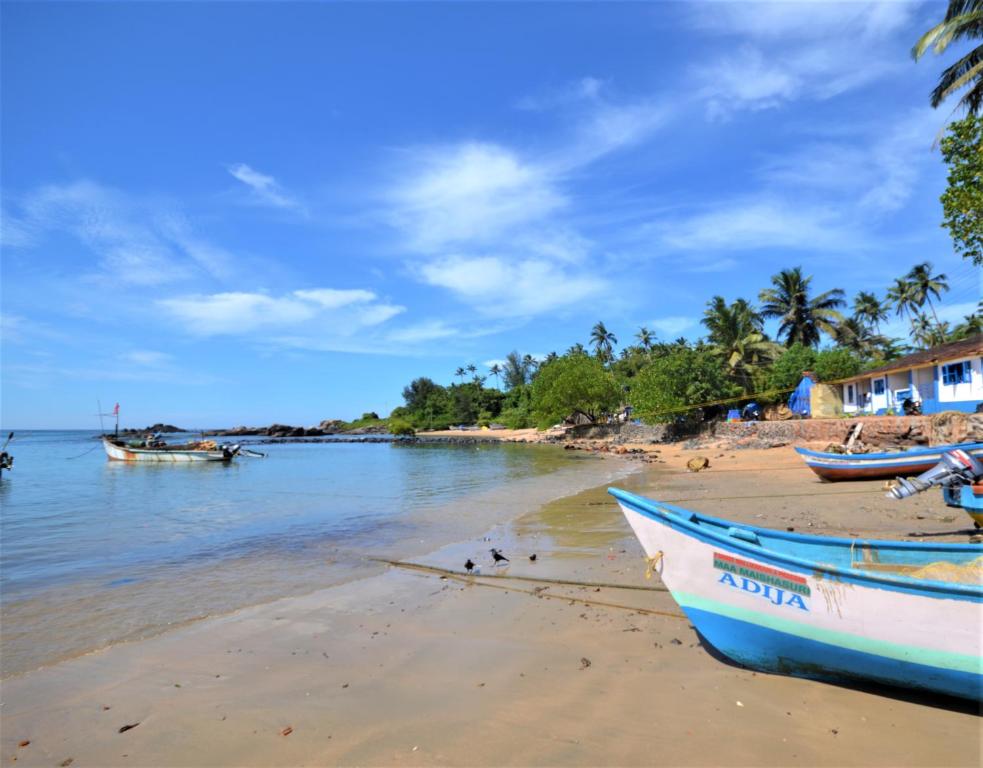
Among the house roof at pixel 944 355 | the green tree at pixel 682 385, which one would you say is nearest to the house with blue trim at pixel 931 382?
the house roof at pixel 944 355

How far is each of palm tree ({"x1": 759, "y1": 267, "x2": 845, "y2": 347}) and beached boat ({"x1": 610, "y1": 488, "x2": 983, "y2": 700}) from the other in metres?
47.8

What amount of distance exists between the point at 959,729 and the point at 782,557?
1.41 m

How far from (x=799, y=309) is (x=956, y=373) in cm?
2406

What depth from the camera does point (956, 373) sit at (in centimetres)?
2462

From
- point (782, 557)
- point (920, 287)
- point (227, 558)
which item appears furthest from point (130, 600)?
point (920, 287)

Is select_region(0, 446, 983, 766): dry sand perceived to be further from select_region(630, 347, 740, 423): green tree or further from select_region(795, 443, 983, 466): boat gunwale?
select_region(630, 347, 740, 423): green tree

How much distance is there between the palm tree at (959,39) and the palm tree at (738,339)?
1188 inches

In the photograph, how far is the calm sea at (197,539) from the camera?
7.32 m

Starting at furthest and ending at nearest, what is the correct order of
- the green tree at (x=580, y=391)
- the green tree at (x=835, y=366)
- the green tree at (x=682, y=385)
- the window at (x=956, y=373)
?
the green tree at (x=580, y=391) → the green tree at (x=682, y=385) → the green tree at (x=835, y=366) → the window at (x=956, y=373)

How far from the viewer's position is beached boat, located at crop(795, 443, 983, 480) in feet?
45.7

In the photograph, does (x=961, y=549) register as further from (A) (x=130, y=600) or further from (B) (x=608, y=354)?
(B) (x=608, y=354)

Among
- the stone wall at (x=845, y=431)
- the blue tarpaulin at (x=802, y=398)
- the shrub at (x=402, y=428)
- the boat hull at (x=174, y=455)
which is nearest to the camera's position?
the stone wall at (x=845, y=431)

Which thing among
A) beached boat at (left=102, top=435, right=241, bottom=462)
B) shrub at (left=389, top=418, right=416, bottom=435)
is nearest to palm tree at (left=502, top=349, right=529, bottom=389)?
shrub at (left=389, top=418, right=416, bottom=435)

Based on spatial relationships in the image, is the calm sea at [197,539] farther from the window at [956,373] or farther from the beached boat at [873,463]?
the window at [956,373]
